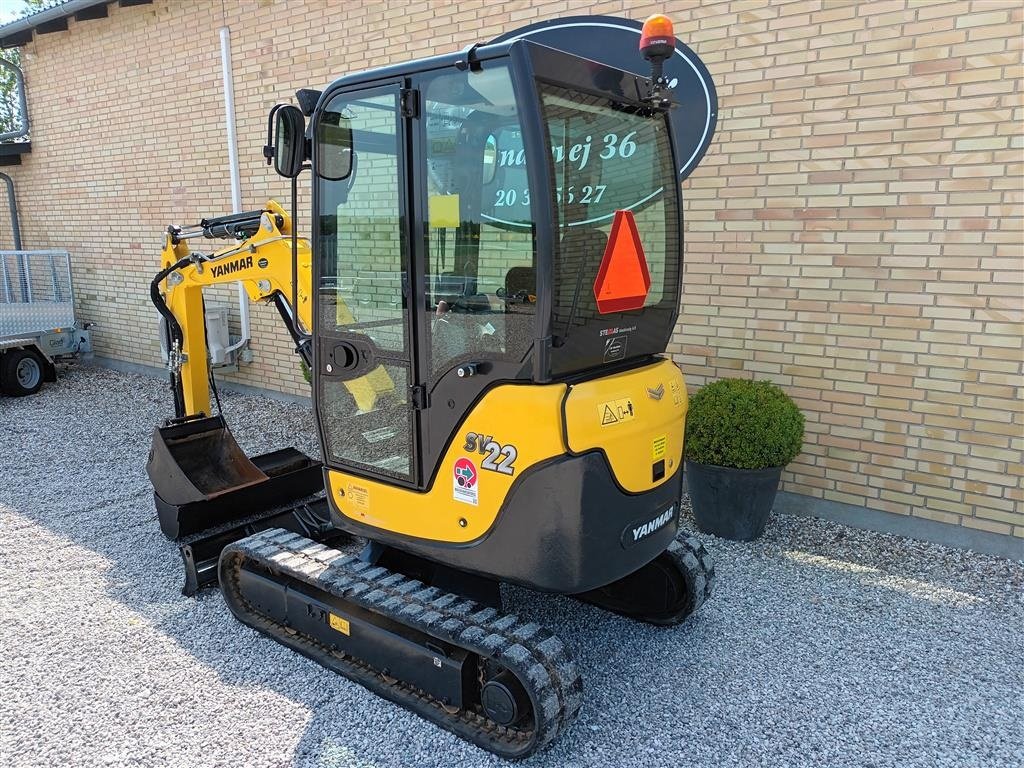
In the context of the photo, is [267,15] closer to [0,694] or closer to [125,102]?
[125,102]

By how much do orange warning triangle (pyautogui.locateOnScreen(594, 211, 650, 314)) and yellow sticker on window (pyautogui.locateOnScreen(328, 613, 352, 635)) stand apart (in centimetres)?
168

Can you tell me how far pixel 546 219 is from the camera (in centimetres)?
253

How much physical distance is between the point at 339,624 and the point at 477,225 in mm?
1764

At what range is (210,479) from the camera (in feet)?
16.1

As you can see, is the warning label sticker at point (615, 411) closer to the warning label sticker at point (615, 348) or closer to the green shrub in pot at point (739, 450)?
the warning label sticker at point (615, 348)

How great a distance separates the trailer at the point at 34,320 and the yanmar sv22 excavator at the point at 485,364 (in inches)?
257

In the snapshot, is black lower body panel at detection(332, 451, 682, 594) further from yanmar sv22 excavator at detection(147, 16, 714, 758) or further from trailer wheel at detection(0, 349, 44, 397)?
trailer wheel at detection(0, 349, 44, 397)

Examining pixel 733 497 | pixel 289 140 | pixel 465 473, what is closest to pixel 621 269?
pixel 465 473

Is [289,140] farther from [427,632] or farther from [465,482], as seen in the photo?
[427,632]

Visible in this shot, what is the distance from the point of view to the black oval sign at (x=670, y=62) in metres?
5.09

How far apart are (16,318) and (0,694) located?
673cm

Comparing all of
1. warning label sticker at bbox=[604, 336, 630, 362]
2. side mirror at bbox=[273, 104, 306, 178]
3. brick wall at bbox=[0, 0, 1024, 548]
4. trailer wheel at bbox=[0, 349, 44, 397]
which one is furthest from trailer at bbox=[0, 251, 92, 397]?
warning label sticker at bbox=[604, 336, 630, 362]

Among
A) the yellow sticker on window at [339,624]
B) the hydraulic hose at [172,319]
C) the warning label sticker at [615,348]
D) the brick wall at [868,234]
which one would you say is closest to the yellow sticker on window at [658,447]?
the warning label sticker at [615,348]

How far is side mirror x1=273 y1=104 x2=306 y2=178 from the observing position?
3016 mm
